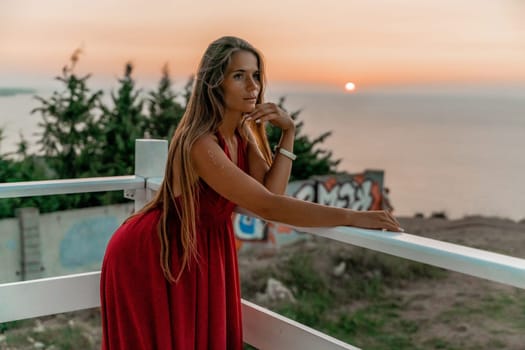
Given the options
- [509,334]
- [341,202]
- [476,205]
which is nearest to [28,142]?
[341,202]

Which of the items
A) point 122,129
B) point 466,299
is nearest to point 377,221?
point 122,129

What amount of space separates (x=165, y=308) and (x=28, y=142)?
5.35 meters

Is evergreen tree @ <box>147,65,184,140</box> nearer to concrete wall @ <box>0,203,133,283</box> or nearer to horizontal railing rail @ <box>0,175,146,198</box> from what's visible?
concrete wall @ <box>0,203,133,283</box>

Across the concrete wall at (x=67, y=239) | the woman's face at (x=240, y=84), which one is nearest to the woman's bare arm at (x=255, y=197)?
the woman's face at (x=240, y=84)

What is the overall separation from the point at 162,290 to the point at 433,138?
7.59 meters

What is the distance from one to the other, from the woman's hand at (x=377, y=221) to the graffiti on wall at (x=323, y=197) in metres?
6.43

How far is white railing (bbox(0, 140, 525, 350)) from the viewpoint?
1.04m

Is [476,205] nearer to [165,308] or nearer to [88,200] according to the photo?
[88,200]

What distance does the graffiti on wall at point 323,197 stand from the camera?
7863 millimetres

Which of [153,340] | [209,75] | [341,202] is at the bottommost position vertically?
[341,202]

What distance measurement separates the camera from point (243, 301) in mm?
1689

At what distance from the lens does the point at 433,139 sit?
8.55 meters

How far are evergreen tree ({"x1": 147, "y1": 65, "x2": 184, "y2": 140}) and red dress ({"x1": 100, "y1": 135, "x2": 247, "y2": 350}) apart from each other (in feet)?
19.6

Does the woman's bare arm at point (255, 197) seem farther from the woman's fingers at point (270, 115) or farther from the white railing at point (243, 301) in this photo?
the woman's fingers at point (270, 115)
